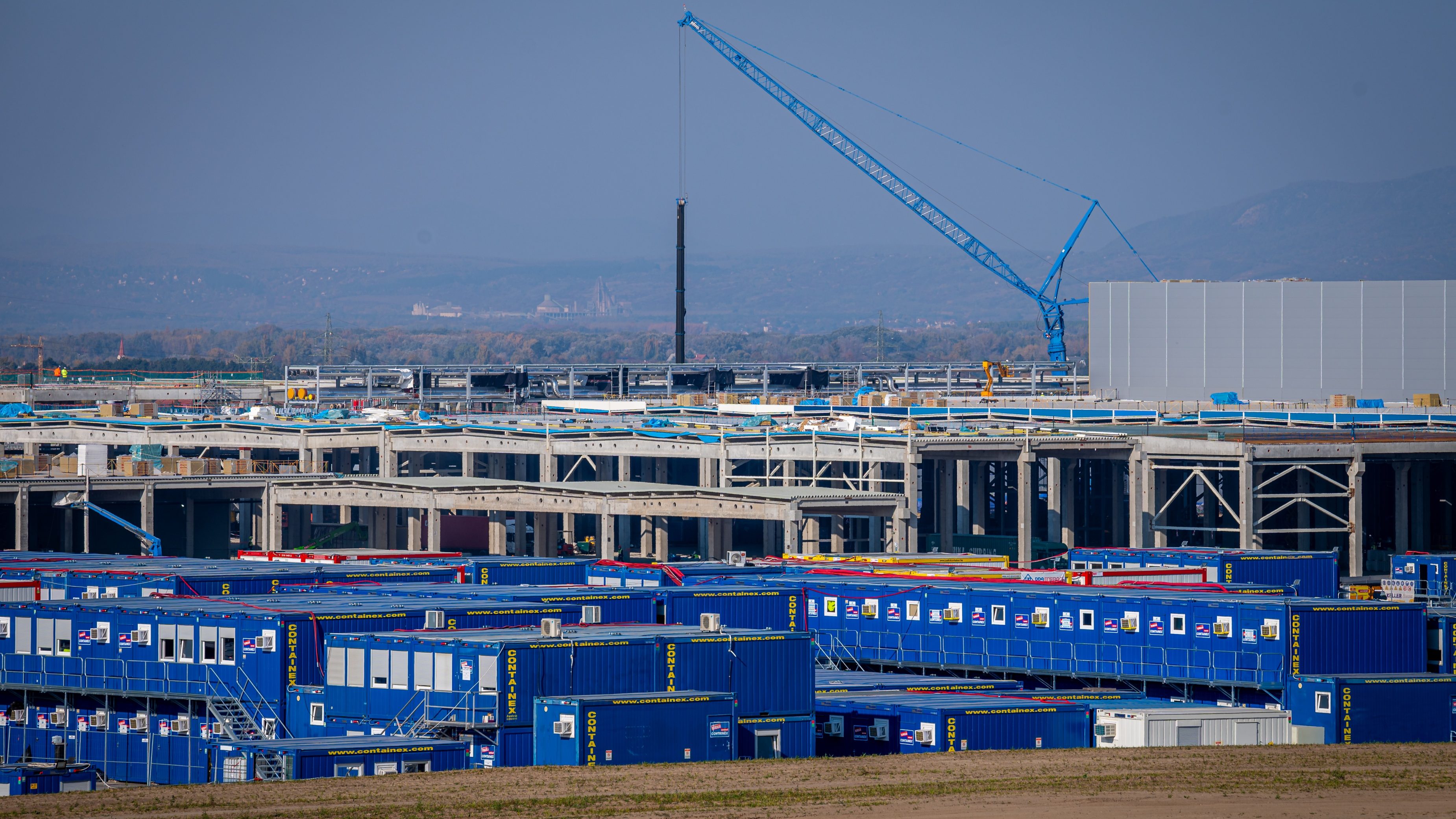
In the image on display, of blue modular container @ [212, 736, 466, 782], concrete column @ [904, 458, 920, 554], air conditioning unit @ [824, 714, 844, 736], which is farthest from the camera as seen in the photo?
concrete column @ [904, 458, 920, 554]

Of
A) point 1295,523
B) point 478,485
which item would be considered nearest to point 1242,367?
point 1295,523

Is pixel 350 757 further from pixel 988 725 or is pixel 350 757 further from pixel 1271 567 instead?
pixel 1271 567

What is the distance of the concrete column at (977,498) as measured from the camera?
108688 mm

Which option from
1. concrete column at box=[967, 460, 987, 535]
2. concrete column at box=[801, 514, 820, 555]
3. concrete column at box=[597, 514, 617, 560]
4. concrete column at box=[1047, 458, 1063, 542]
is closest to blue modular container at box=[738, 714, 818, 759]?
concrete column at box=[801, 514, 820, 555]

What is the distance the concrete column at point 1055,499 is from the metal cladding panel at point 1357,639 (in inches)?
1889

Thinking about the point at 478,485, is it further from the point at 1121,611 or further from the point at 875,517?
the point at 1121,611

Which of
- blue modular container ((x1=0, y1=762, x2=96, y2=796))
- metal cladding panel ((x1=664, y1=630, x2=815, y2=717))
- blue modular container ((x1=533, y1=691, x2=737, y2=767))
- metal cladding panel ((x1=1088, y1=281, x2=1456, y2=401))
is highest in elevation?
metal cladding panel ((x1=1088, y1=281, x2=1456, y2=401))

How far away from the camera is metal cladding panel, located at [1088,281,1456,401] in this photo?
430ft

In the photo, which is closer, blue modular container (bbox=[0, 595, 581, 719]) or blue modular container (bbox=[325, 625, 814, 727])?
blue modular container (bbox=[325, 625, 814, 727])

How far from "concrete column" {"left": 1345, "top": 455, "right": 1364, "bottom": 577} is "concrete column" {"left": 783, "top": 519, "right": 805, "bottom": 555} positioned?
2888 cm

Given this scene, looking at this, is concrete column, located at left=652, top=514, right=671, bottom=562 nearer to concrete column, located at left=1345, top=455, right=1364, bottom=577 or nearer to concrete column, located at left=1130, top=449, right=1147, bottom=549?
concrete column, located at left=1130, top=449, right=1147, bottom=549

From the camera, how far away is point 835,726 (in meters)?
44.8

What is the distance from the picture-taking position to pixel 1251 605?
50.2 meters

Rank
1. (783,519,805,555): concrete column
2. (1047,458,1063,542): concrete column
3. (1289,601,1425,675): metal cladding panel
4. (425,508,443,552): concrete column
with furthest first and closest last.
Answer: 1. (1047,458,1063,542): concrete column
2. (425,508,443,552): concrete column
3. (783,519,805,555): concrete column
4. (1289,601,1425,675): metal cladding panel
